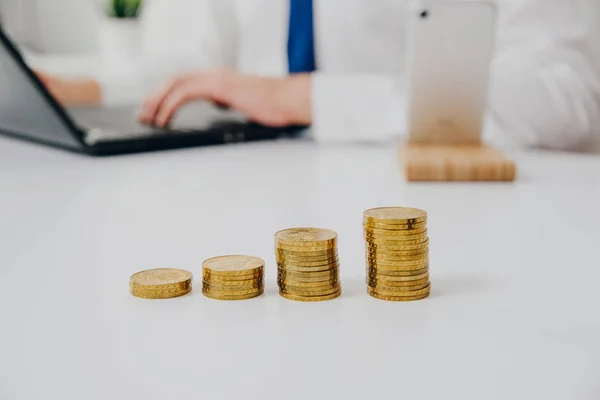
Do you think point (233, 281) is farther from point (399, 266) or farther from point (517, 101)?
point (517, 101)

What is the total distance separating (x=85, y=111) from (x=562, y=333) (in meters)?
1.19

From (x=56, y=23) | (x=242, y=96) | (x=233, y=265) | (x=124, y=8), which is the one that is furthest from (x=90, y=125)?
(x=56, y=23)

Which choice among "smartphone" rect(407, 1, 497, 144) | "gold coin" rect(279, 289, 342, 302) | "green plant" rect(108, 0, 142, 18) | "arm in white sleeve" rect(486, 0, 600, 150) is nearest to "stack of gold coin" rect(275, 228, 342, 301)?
"gold coin" rect(279, 289, 342, 302)

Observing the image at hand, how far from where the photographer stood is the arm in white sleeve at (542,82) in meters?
1.34

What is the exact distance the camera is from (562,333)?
453mm

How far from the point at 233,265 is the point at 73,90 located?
1209 millimetres

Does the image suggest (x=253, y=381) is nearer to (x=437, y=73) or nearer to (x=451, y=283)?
(x=451, y=283)

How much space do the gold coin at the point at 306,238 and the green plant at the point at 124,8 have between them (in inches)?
117

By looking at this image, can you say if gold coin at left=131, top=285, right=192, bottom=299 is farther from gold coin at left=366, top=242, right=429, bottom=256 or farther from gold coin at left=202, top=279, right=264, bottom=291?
gold coin at left=366, top=242, right=429, bottom=256

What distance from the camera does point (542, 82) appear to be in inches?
53.4

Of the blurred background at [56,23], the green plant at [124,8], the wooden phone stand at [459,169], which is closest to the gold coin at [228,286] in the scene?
the wooden phone stand at [459,169]

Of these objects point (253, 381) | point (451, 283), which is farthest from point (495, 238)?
point (253, 381)

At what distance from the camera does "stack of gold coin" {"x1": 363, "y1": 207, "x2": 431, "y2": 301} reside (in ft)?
1.71

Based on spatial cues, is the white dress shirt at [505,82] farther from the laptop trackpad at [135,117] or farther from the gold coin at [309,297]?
the gold coin at [309,297]
